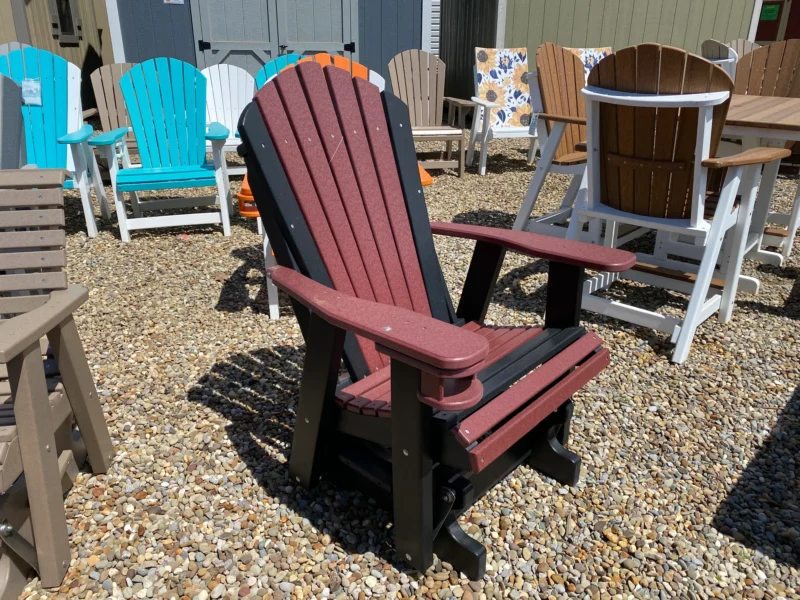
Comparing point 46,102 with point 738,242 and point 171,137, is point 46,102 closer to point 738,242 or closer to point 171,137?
point 171,137

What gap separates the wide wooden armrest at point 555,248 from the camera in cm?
166

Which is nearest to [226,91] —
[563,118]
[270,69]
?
[270,69]

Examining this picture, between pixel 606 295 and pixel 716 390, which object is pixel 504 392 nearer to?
pixel 716 390

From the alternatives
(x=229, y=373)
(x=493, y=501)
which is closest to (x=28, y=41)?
(x=229, y=373)

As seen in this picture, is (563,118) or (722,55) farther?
(722,55)

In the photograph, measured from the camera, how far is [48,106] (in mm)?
4359

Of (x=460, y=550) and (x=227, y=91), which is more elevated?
(x=227, y=91)

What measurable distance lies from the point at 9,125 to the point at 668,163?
2.62 meters

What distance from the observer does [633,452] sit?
2.10 m

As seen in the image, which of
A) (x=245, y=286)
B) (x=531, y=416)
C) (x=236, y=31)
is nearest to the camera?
(x=531, y=416)

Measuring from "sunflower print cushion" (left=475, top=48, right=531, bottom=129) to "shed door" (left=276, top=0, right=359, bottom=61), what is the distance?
1785 millimetres

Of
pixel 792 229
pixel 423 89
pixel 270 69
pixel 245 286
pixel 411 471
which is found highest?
pixel 270 69

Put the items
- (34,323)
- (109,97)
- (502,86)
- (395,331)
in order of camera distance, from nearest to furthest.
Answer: (395,331)
(34,323)
(109,97)
(502,86)

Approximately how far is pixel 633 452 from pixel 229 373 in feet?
5.16
